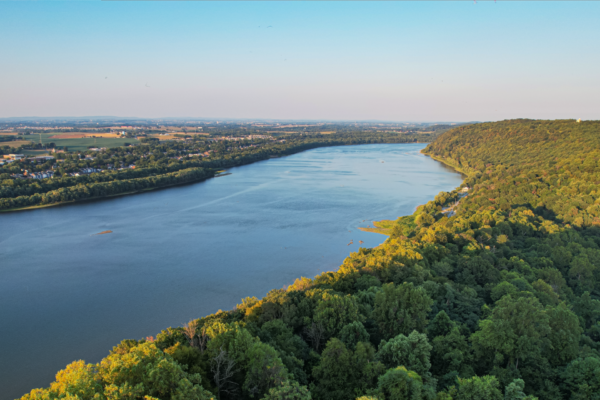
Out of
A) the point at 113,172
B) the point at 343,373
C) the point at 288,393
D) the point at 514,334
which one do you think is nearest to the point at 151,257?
the point at 343,373

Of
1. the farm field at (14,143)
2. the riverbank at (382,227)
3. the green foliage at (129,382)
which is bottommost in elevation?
the riverbank at (382,227)

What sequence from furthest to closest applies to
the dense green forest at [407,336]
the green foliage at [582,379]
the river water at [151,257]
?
the river water at [151,257], the green foliage at [582,379], the dense green forest at [407,336]

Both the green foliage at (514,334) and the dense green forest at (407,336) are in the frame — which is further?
the green foliage at (514,334)

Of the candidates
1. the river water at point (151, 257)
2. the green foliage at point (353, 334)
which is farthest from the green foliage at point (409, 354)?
the river water at point (151, 257)

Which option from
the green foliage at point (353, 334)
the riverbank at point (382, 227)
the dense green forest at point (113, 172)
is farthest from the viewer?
the dense green forest at point (113, 172)

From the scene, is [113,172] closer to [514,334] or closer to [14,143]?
[14,143]

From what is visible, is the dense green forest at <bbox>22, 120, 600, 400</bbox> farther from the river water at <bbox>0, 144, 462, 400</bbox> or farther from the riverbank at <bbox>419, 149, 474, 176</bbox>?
the riverbank at <bbox>419, 149, 474, 176</bbox>

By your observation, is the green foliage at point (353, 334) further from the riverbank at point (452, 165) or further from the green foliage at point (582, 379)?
the riverbank at point (452, 165)

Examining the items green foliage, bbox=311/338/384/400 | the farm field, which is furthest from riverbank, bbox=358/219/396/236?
the farm field
